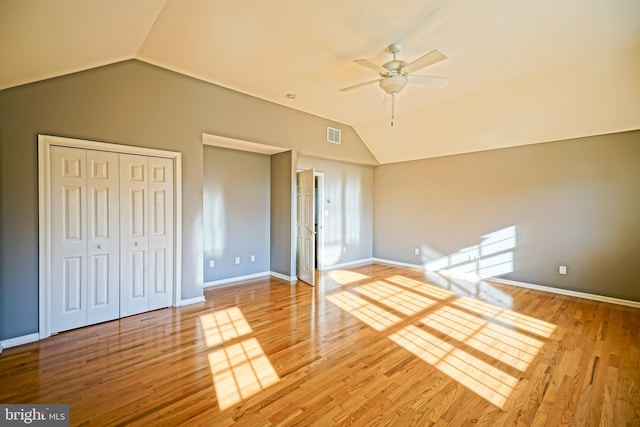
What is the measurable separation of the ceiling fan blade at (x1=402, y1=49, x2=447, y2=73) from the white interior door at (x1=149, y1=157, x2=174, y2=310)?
→ 311cm

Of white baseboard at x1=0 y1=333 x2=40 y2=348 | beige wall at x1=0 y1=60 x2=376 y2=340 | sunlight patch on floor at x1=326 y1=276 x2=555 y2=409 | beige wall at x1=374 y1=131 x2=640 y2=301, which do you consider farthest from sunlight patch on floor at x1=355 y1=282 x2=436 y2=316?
white baseboard at x1=0 y1=333 x2=40 y2=348

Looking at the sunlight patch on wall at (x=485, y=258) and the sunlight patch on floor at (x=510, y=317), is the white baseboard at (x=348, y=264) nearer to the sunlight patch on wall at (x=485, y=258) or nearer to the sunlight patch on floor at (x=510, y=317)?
the sunlight patch on wall at (x=485, y=258)

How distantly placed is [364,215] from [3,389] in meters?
6.17

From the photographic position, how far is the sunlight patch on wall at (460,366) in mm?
2188

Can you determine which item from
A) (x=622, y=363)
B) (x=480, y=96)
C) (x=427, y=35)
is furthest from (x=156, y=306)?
(x=480, y=96)

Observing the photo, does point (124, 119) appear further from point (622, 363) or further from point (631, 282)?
point (631, 282)

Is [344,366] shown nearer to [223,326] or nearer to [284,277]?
[223,326]

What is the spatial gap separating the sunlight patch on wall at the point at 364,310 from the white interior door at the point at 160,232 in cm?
227

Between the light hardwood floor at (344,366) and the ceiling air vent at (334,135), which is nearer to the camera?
the light hardwood floor at (344,366)

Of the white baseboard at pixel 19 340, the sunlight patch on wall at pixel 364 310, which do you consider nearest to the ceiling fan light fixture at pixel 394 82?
the sunlight patch on wall at pixel 364 310

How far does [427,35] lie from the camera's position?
2.82 metres

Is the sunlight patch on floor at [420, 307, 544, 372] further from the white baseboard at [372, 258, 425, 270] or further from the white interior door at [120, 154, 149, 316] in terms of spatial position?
the white interior door at [120, 154, 149, 316]

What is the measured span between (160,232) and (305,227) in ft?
7.90

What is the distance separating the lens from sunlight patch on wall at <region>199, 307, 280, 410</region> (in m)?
2.17
